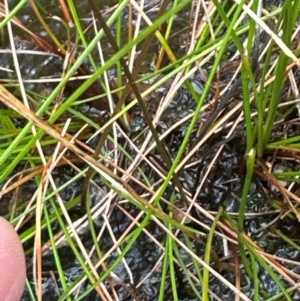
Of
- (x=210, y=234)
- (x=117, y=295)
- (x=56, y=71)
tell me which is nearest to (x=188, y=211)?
(x=210, y=234)

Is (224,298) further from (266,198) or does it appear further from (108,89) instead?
(108,89)

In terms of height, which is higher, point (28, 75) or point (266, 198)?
point (28, 75)

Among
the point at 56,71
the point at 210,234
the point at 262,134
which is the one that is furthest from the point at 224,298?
the point at 56,71

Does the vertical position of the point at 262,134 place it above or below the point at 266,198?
above

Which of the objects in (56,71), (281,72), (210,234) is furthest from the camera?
(56,71)

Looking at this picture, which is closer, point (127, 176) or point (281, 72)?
point (281, 72)

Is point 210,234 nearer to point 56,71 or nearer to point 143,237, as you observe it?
point 143,237

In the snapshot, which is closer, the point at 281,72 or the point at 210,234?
the point at 281,72

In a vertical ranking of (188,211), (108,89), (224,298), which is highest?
(108,89)

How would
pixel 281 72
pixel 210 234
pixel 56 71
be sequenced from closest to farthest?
pixel 281 72 < pixel 210 234 < pixel 56 71
